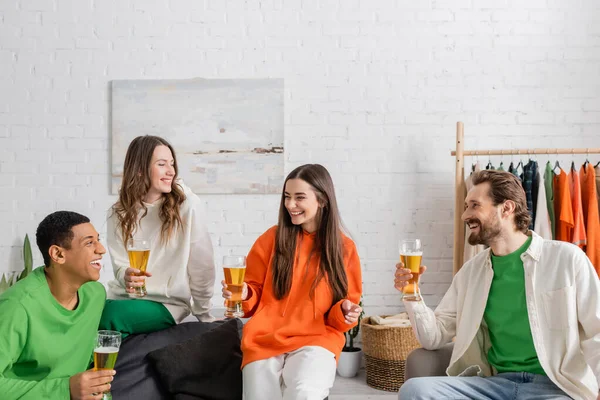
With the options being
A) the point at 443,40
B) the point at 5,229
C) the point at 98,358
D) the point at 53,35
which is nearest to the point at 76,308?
the point at 98,358

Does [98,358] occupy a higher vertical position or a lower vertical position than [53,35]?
lower

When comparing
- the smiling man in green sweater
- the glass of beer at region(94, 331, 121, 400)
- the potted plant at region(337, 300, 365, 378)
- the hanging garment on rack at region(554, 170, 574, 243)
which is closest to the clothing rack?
the hanging garment on rack at region(554, 170, 574, 243)

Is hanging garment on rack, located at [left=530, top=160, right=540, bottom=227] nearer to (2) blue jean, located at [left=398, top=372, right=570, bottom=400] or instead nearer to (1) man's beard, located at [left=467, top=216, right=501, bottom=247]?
(1) man's beard, located at [left=467, top=216, right=501, bottom=247]

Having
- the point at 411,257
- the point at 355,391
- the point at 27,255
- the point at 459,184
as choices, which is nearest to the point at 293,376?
the point at 411,257

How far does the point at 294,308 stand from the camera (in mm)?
2586

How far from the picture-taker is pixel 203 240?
2832mm

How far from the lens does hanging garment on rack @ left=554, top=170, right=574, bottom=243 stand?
3758 mm

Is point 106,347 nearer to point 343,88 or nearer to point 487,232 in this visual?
point 487,232

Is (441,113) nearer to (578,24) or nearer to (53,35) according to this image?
(578,24)

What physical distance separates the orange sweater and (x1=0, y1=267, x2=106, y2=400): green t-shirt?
663mm

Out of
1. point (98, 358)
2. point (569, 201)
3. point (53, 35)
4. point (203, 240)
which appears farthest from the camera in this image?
point (53, 35)

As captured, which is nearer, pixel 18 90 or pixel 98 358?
→ pixel 98 358

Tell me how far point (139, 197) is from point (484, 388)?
1.68m

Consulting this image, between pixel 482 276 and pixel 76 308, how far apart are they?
1.58 metres
